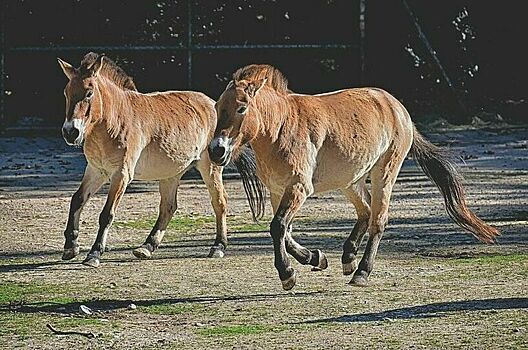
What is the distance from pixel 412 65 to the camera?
2208 cm

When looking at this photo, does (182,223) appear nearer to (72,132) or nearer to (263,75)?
(72,132)

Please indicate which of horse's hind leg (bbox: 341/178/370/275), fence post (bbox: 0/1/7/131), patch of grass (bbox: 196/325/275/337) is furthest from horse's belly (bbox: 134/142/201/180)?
fence post (bbox: 0/1/7/131)

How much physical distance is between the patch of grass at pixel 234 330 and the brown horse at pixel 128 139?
2458mm

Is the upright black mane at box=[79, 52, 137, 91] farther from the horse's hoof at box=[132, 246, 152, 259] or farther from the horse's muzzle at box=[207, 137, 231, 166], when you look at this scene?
the horse's muzzle at box=[207, 137, 231, 166]

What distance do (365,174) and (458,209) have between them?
2.75 feet

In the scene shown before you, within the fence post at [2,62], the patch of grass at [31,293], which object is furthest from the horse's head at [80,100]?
the fence post at [2,62]

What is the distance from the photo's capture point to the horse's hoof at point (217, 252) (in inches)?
436

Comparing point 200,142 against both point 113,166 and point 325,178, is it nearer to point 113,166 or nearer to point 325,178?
point 113,166

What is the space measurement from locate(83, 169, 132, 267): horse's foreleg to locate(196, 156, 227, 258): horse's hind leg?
820mm

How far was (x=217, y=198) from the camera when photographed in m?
11.6

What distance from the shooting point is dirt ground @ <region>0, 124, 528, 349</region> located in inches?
320

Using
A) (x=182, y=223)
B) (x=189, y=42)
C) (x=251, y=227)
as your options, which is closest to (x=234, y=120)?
(x=251, y=227)

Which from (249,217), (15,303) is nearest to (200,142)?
(249,217)

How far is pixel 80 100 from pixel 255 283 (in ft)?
6.23
